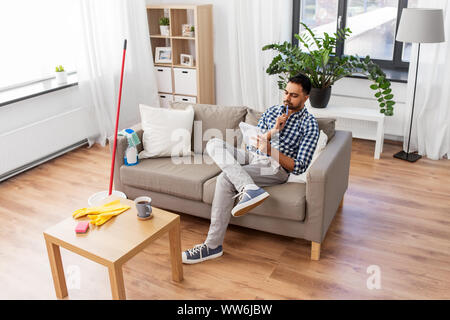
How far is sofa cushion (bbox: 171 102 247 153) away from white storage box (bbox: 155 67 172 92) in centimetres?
185

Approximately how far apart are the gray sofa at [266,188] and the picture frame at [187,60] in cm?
162

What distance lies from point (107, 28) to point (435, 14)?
2967mm

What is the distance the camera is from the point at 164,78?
5.18m

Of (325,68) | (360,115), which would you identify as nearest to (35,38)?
(325,68)

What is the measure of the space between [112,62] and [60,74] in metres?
0.57

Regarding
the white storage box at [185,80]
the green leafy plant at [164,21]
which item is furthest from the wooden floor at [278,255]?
the green leafy plant at [164,21]

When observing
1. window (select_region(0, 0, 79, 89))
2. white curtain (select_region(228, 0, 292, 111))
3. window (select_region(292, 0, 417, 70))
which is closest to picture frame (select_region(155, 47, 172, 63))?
white curtain (select_region(228, 0, 292, 111))

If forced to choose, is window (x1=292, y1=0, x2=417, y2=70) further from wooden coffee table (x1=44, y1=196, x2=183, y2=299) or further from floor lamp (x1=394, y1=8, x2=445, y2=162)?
wooden coffee table (x1=44, y1=196, x2=183, y2=299)

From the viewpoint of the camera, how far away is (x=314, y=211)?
2.62 meters

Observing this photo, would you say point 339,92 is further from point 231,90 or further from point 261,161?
point 261,161

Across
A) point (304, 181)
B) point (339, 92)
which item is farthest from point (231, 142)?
point (339, 92)

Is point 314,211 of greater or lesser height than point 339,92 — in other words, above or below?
below

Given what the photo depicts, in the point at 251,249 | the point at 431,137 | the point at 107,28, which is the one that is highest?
the point at 107,28

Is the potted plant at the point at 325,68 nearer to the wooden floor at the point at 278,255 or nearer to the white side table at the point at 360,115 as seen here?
the white side table at the point at 360,115
